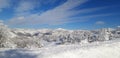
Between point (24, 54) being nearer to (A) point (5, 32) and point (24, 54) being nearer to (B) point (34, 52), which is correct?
(B) point (34, 52)

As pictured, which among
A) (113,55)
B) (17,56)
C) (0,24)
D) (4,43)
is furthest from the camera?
(0,24)

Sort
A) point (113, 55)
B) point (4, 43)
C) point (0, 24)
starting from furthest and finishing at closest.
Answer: point (0, 24), point (4, 43), point (113, 55)

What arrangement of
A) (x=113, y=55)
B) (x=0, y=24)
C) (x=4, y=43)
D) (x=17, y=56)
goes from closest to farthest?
(x=17, y=56), (x=113, y=55), (x=4, y=43), (x=0, y=24)

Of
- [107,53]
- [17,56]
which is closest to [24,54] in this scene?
[17,56]

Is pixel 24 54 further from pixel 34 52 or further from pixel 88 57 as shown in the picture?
pixel 88 57

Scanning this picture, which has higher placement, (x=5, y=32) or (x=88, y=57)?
(x=5, y=32)

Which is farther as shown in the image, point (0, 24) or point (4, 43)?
point (0, 24)

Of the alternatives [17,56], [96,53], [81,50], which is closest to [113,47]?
[96,53]

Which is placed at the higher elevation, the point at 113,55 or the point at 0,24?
the point at 0,24

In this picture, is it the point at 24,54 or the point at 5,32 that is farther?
the point at 5,32
